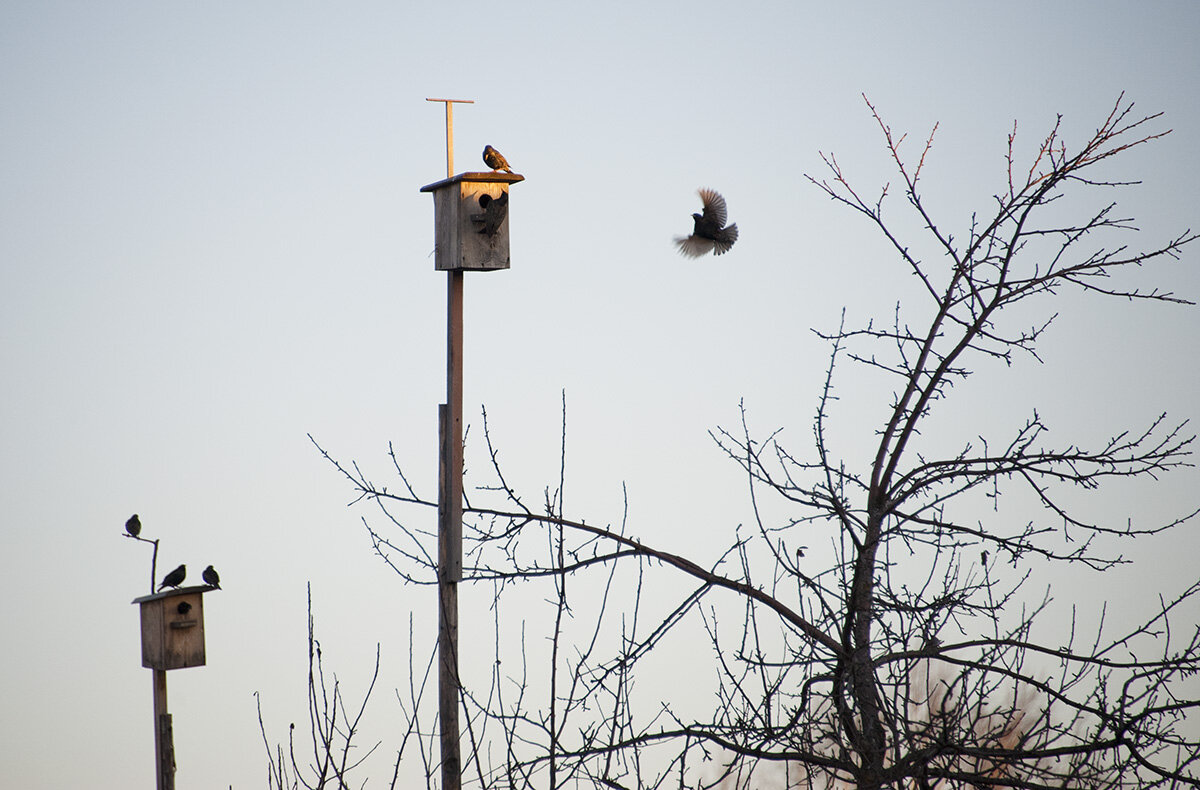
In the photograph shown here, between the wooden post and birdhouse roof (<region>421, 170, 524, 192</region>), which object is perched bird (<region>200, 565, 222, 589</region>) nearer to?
the wooden post

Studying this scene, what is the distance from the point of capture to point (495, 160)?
7.00m

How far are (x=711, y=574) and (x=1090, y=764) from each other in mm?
1540

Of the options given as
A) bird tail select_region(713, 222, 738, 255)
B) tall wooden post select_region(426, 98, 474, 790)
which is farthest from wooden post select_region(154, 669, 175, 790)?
bird tail select_region(713, 222, 738, 255)

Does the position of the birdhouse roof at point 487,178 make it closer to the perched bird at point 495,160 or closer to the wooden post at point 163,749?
the perched bird at point 495,160

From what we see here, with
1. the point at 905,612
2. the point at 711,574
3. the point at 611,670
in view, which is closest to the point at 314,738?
the point at 611,670

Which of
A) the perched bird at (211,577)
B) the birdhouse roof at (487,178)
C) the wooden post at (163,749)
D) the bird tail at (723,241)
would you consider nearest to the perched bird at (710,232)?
the bird tail at (723,241)

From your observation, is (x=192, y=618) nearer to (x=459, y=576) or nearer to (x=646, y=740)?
(x=459, y=576)

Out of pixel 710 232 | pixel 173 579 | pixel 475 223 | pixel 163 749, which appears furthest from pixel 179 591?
pixel 710 232

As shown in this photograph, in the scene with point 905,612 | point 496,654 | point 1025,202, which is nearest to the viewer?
point 496,654

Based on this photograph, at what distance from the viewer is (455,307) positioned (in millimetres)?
6785

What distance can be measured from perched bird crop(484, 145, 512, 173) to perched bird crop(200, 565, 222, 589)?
2637mm

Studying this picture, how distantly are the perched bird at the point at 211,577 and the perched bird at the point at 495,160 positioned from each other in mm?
2637

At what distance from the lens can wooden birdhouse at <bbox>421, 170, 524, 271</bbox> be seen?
6.77m

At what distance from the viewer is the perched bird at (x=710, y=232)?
7379 millimetres
